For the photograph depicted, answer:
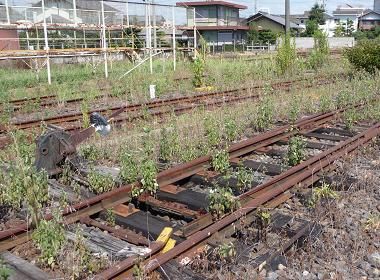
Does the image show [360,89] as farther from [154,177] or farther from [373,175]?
[154,177]

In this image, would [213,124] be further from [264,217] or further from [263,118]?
[264,217]

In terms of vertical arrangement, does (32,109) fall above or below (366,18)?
below

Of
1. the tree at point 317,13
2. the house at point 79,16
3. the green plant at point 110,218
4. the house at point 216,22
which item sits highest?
the tree at point 317,13

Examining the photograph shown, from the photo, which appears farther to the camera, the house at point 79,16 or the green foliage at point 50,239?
the house at point 79,16

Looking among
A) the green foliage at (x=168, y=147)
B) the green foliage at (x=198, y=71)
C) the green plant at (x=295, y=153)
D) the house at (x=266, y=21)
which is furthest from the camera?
the house at (x=266, y=21)

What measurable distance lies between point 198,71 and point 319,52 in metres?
9.81

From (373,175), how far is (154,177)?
3040mm

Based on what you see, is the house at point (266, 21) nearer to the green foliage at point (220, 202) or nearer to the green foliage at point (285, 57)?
the green foliage at point (285, 57)

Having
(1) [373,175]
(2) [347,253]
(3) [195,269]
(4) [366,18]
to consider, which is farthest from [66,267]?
(4) [366,18]

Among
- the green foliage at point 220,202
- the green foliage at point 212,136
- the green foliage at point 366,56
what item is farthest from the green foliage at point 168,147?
the green foliage at point 366,56

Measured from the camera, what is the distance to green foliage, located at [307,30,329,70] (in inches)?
917

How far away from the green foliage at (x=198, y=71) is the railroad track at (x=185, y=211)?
29.2 feet

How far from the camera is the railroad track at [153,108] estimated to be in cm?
980

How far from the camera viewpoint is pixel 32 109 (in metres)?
12.3
